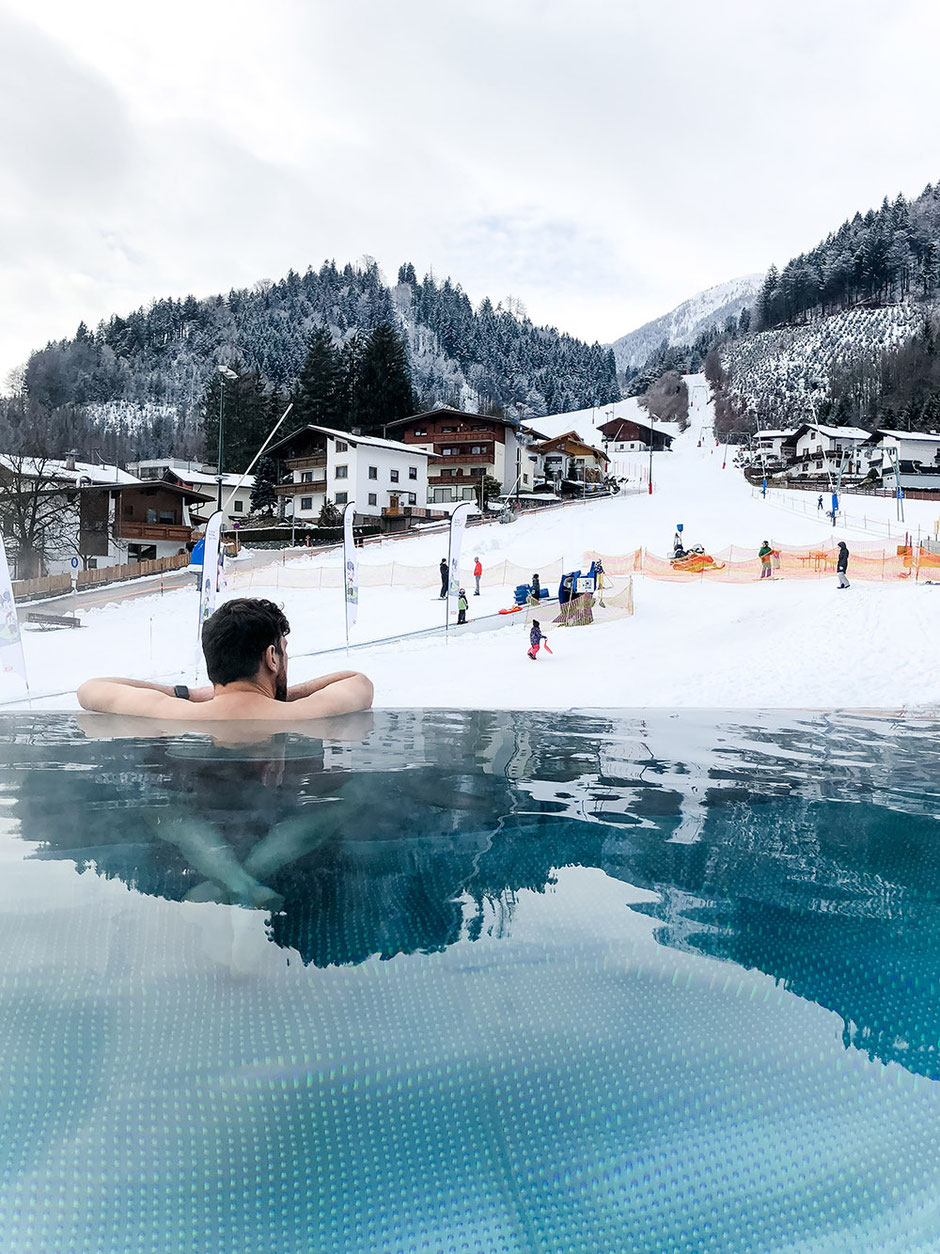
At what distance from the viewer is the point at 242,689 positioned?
16.6 ft

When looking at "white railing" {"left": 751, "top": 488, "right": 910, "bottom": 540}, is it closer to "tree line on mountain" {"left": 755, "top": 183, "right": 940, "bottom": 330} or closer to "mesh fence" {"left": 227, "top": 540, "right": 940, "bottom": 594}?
"mesh fence" {"left": 227, "top": 540, "right": 940, "bottom": 594}

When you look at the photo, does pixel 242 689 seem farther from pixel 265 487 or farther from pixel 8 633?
pixel 265 487

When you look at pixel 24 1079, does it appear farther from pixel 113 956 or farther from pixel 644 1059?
pixel 644 1059

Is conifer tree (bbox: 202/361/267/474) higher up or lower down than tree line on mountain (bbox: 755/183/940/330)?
lower down

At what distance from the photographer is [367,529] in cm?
6003

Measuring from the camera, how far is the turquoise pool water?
6.20 feet

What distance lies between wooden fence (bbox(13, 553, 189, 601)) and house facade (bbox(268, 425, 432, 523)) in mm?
16832

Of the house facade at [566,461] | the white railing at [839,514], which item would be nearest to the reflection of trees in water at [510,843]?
the white railing at [839,514]

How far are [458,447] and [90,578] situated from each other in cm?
4106

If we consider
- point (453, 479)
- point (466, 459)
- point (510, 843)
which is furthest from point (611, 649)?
point (466, 459)

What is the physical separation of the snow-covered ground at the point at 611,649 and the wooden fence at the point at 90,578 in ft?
17.0

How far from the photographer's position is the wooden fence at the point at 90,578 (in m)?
38.7

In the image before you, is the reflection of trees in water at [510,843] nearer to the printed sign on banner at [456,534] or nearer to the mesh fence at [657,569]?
the printed sign on banner at [456,534]

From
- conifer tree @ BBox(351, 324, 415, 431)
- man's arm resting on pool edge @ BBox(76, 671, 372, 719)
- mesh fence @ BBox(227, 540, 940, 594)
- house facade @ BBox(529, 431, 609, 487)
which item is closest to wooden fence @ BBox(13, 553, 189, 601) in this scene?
mesh fence @ BBox(227, 540, 940, 594)
